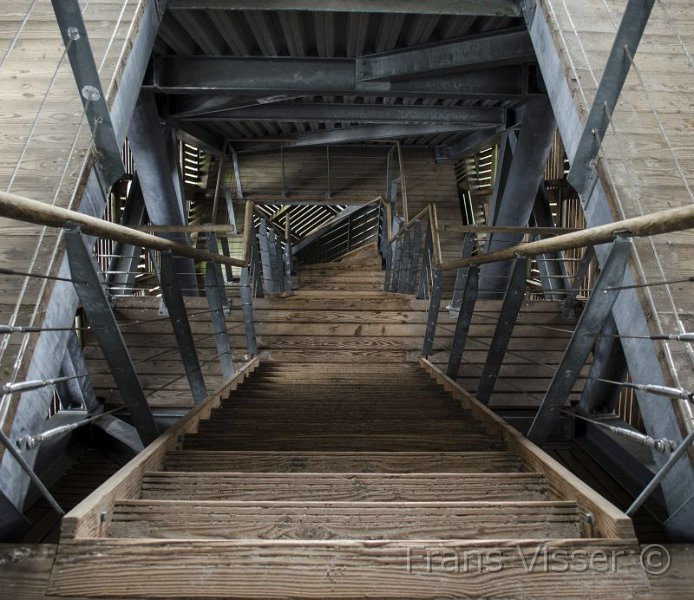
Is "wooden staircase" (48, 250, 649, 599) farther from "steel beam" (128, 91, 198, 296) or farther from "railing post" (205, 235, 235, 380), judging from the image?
"steel beam" (128, 91, 198, 296)

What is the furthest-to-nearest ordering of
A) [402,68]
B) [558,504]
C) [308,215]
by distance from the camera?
1. [308,215]
2. [402,68]
3. [558,504]

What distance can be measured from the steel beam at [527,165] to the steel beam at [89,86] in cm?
376

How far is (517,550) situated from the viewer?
1.38m

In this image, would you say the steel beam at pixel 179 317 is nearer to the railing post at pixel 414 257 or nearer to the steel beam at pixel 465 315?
the steel beam at pixel 465 315

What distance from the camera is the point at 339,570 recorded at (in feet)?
4.37

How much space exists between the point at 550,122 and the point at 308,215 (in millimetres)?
10218

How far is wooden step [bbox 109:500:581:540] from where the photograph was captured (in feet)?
5.24

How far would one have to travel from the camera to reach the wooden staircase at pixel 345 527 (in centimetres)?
131

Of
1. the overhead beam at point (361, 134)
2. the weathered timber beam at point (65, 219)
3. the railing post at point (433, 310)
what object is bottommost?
the railing post at point (433, 310)

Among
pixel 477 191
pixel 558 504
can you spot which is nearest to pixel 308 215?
pixel 477 191

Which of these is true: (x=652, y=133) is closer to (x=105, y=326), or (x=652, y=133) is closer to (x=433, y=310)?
(x=433, y=310)

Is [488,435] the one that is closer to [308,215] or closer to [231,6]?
[231,6]

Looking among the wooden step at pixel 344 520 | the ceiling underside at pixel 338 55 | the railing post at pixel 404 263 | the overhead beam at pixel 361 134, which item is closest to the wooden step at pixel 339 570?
the wooden step at pixel 344 520

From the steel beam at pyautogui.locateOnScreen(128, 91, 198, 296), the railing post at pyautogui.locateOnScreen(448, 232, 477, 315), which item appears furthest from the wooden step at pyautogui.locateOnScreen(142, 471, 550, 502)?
the steel beam at pyautogui.locateOnScreen(128, 91, 198, 296)
